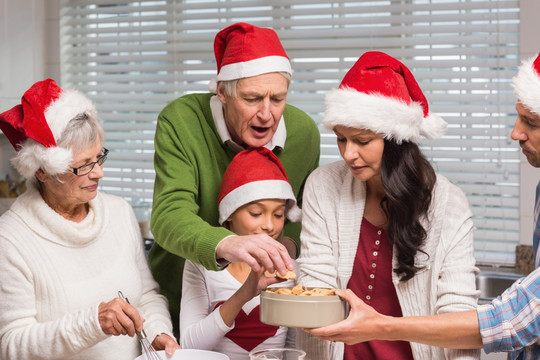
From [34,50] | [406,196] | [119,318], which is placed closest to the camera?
[119,318]

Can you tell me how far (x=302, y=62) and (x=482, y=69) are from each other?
790 mm

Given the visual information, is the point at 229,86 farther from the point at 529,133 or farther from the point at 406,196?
the point at 529,133

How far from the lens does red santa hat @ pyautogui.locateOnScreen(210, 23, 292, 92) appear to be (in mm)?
1844

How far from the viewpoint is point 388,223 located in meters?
1.66

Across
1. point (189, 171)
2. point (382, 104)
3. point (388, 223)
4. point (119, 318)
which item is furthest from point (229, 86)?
point (119, 318)

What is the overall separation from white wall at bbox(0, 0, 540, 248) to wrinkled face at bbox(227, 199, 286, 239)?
1356 mm

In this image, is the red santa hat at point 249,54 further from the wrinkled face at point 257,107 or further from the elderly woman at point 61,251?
the elderly woman at point 61,251

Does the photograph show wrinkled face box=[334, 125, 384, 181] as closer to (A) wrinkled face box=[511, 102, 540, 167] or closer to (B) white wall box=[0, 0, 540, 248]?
(A) wrinkled face box=[511, 102, 540, 167]

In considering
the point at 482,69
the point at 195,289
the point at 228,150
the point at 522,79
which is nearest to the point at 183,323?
the point at 195,289

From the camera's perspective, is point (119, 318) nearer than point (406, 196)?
Yes

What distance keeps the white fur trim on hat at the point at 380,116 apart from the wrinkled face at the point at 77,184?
23.9 inches

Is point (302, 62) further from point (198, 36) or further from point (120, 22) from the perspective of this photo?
point (120, 22)

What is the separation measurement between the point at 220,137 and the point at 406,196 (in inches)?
23.3

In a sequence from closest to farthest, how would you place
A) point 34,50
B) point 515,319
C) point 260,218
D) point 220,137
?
point 515,319
point 260,218
point 220,137
point 34,50
